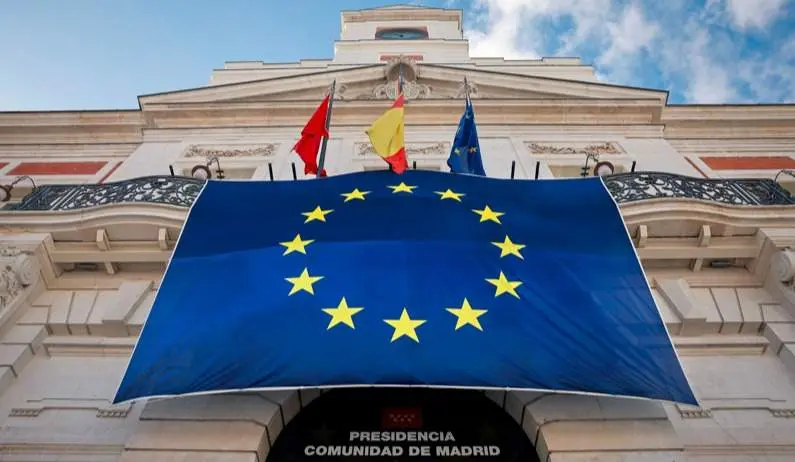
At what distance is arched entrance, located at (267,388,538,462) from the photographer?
647cm

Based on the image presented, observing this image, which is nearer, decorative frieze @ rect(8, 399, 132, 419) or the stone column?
the stone column

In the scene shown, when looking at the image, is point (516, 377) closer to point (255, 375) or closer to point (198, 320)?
point (255, 375)

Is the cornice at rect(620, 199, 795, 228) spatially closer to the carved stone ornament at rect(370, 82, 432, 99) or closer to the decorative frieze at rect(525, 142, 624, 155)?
the decorative frieze at rect(525, 142, 624, 155)

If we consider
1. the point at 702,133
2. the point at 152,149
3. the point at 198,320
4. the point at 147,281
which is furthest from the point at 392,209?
the point at 702,133

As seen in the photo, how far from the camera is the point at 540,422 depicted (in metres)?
6.33

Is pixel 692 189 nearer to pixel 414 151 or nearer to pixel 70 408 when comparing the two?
pixel 414 151

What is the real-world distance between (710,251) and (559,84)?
26.2 ft

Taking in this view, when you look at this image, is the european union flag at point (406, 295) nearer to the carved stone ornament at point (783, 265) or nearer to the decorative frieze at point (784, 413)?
the decorative frieze at point (784, 413)

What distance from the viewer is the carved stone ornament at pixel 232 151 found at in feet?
43.4

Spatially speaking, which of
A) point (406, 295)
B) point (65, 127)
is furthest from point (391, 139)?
point (65, 127)

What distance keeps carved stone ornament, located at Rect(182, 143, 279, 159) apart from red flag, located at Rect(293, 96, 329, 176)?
3326 mm

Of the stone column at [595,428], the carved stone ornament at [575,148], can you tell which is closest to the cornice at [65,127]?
the carved stone ornament at [575,148]

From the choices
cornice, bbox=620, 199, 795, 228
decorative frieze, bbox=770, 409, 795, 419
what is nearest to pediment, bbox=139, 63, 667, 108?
cornice, bbox=620, 199, 795, 228

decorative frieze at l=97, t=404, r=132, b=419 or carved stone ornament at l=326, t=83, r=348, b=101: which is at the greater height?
carved stone ornament at l=326, t=83, r=348, b=101
